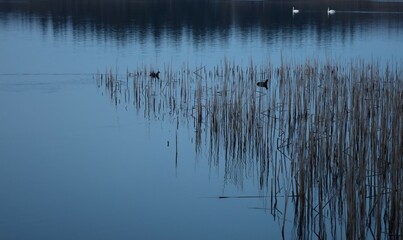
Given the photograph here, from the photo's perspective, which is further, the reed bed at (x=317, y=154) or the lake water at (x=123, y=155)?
the lake water at (x=123, y=155)

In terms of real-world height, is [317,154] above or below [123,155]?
above

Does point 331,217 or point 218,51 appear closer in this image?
point 331,217

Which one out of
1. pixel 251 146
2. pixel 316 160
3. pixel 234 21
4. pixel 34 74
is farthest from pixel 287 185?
pixel 234 21

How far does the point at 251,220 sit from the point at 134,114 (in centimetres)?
385

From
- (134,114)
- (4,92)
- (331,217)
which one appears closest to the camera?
(331,217)

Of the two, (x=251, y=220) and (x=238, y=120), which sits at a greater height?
(x=238, y=120)

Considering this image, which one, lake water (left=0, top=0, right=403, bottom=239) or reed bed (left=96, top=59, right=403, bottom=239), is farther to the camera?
lake water (left=0, top=0, right=403, bottom=239)

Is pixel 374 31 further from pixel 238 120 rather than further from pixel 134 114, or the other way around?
pixel 238 120

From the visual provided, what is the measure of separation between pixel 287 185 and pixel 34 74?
8.02 metres

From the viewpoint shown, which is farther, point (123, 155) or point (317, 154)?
point (123, 155)

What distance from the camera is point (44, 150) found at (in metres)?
6.70

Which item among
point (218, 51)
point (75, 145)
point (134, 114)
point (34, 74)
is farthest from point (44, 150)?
point (218, 51)

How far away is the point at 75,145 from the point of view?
6.91m

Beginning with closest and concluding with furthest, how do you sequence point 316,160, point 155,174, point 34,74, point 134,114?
point 316,160
point 155,174
point 134,114
point 34,74
